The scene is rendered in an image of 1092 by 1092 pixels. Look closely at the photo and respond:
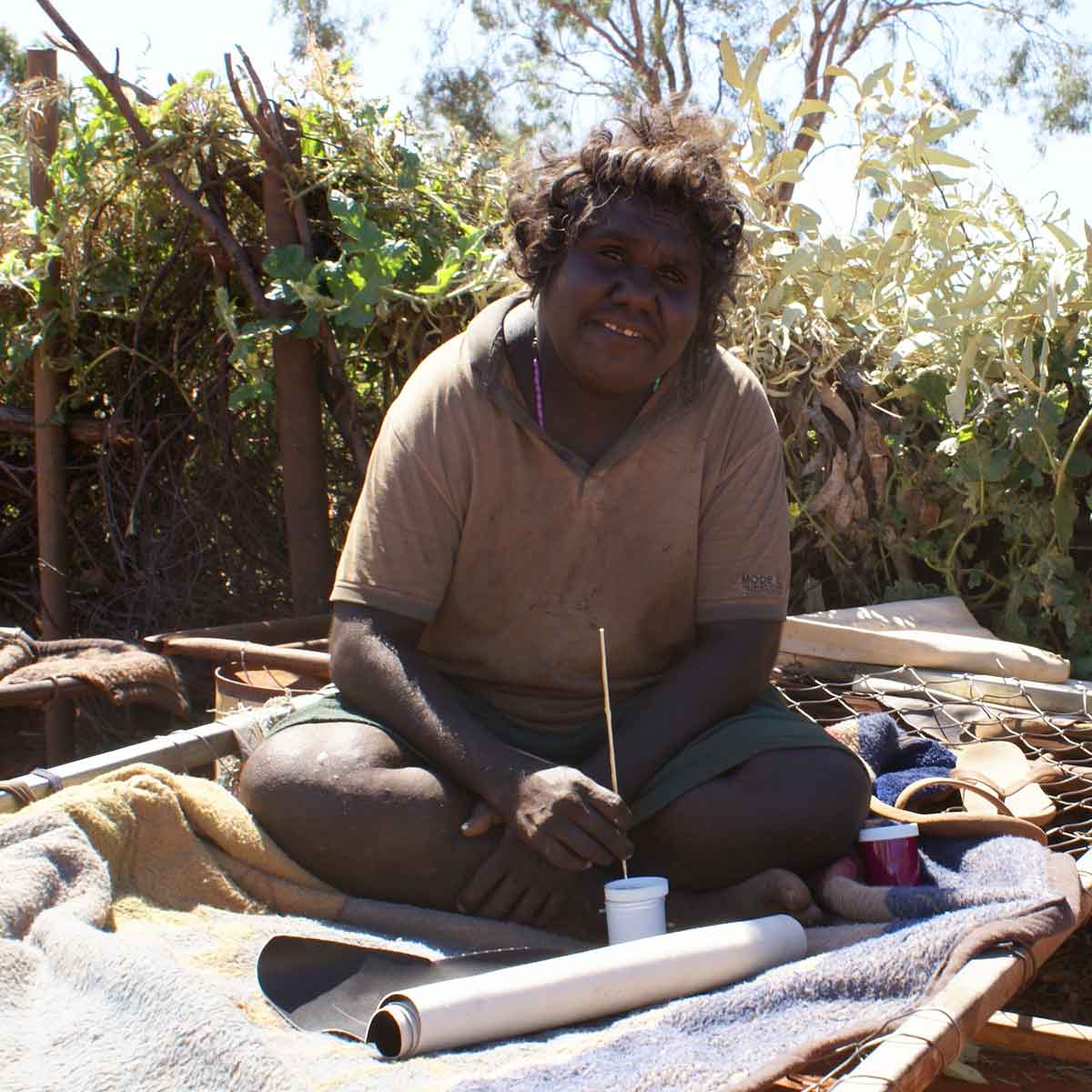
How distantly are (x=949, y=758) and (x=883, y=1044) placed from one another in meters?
1.32

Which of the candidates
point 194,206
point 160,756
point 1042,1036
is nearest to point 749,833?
point 1042,1036

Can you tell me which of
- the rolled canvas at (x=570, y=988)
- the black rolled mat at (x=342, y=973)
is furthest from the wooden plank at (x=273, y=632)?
the rolled canvas at (x=570, y=988)

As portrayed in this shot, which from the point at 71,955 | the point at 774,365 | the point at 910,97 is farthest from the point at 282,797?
the point at 910,97

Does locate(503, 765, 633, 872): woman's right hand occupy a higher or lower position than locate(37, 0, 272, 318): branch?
lower

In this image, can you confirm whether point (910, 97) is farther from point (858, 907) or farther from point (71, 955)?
point (71, 955)

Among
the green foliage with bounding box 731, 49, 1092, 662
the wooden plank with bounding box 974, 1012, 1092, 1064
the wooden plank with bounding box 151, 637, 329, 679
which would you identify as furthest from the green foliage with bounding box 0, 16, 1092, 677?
the wooden plank with bounding box 974, 1012, 1092, 1064

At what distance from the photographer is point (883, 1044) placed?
4.39ft

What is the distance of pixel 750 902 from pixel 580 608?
0.58 metres

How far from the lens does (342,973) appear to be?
1.71 m

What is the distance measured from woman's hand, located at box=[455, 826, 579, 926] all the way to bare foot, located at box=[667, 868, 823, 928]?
18cm

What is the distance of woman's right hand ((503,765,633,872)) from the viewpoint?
1.84 m

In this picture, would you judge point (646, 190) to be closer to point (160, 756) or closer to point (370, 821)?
point (370, 821)

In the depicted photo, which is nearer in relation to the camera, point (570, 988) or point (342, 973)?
point (570, 988)

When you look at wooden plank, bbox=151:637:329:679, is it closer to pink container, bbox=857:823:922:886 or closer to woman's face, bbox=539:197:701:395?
woman's face, bbox=539:197:701:395
